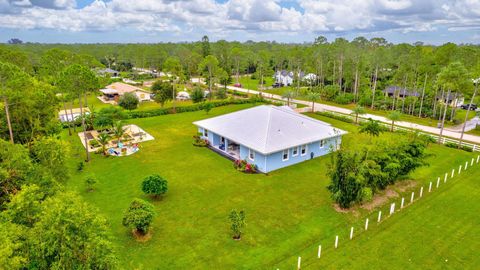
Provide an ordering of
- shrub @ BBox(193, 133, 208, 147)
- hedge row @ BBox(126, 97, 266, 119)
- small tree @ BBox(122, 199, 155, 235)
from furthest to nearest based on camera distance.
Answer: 1. hedge row @ BBox(126, 97, 266, 119)
2. shrub @ BBox(193, 133, 208, 147)
3. small tree @ BBox(122, 199, 155, 235)

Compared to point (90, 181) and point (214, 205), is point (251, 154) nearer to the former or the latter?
point (214, 205)

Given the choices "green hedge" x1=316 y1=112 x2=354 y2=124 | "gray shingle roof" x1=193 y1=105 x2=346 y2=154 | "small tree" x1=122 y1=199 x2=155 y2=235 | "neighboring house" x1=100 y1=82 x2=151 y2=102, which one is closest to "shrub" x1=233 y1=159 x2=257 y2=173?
"gray shingle roof" x1=193 y1=105 x2=346 y2=154

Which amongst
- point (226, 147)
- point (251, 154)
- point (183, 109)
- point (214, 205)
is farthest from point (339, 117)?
point (214, 205)

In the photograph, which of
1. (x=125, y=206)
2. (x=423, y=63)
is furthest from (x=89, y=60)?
(x=423, y=63)

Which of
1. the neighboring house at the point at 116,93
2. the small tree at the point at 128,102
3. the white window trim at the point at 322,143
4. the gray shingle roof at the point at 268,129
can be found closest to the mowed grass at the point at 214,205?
the white window trim at the point at 322,143

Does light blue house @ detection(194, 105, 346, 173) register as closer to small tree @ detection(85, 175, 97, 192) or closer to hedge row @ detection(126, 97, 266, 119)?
small tree @ detection(85, 175, 97, 192)

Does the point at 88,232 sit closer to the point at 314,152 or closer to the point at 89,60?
the point at 314,152
